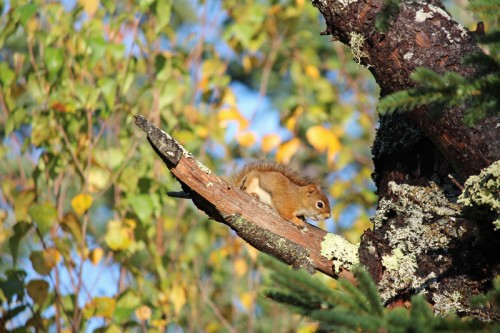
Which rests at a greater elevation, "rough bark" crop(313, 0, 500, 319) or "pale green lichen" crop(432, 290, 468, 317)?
"rough bark" crop(313, 0, 500, 319)

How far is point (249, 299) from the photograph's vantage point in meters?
4.44

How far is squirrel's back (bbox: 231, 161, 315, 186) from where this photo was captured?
3.37 m

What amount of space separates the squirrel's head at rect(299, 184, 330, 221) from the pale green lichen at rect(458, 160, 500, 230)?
1573mm

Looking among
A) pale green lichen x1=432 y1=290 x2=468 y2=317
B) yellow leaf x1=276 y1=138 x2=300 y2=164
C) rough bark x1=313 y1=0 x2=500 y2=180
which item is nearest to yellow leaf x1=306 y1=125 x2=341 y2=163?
yellow leaf x1=276 y1=138 x2=300 y2=164

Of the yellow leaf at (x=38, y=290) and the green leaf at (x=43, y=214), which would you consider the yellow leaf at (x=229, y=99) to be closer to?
the green leaf at (x=43, y=214)

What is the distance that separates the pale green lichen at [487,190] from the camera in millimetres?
1951

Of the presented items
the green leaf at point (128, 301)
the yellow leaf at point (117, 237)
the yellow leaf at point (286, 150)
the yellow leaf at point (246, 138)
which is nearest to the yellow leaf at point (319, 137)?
the yellow leaf at point (286, 150)

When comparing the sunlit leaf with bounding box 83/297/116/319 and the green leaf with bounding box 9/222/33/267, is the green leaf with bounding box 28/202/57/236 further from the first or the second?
the sunlit leaf with bounding box 83/297/116/319

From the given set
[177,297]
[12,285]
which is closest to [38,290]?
[12,285]

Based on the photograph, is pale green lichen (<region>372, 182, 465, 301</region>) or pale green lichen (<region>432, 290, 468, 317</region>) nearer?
pale green lichen (<region>432, 290, 468, 317</region>)

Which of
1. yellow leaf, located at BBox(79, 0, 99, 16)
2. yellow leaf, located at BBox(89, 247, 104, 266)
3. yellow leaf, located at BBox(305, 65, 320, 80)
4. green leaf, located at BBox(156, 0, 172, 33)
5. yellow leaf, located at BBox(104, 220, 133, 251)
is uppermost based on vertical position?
yellow leaf, located at BBox(305, 65, 320, 80)

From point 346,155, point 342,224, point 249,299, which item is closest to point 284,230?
point 249,299

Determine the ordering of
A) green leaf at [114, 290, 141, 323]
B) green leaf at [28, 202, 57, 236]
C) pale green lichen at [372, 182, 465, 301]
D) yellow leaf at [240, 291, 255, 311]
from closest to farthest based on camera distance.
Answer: pale green lichen at [372, 182, 465, 301] → green leaf at [28, 202, 57, 236] → green leaf at [114, 290, 141, 323] → yellow leaf at [240, 291, 255, 311]

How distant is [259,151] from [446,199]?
12.0 ft
